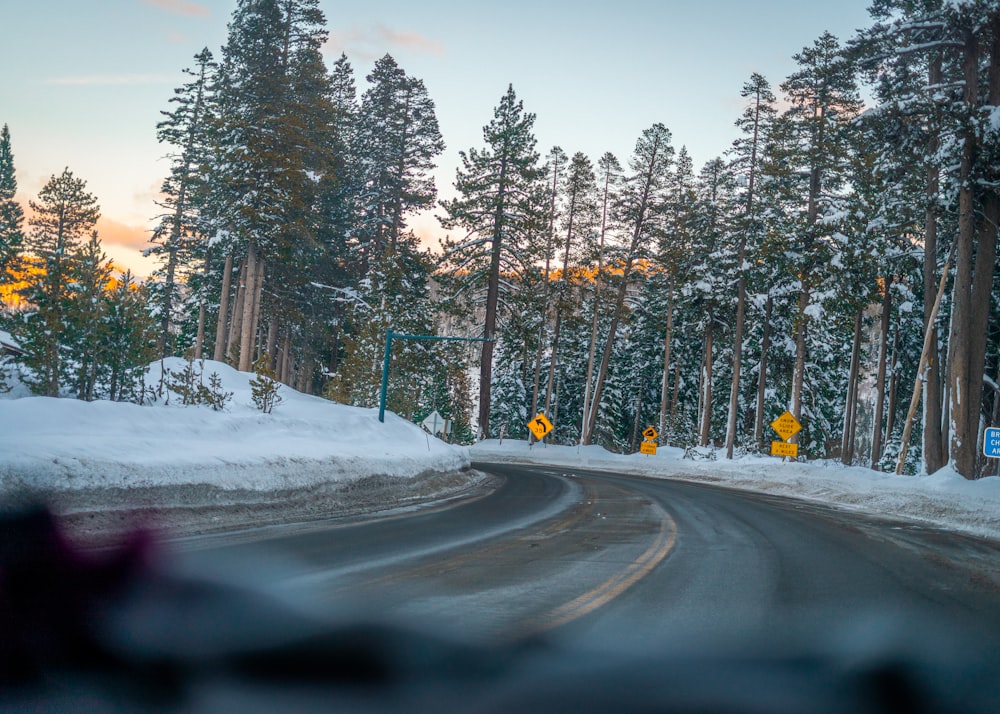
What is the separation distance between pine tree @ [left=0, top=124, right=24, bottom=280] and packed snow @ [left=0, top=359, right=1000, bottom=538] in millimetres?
44881

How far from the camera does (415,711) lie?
376cm

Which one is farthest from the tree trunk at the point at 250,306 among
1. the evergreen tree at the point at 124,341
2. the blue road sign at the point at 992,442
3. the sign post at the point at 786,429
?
the blue road sign at the point at 992,442

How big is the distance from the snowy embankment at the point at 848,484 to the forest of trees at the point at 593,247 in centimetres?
215

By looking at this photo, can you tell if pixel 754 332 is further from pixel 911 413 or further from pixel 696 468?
pixel 911 413

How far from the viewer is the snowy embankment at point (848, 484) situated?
17.0m

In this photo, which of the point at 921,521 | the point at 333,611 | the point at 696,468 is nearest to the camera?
the point at 333,611

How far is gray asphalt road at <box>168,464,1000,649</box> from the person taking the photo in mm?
5941

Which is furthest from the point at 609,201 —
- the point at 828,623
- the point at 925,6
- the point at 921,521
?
the point at 828,623

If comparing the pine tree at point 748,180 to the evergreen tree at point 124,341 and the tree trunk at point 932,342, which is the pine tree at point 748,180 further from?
the evergreen tree at point 124,341

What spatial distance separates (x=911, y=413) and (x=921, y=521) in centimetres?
1271

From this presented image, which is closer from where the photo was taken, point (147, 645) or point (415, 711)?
point (415, 711)

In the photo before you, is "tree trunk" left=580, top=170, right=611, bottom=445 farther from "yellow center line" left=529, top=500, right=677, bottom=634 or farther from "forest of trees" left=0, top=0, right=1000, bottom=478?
"yellow center line" left=529, top=500, right=677, bottom=634

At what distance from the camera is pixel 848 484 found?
940 inches

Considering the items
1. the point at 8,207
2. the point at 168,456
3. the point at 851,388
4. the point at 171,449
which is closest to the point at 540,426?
the point at 851,388
